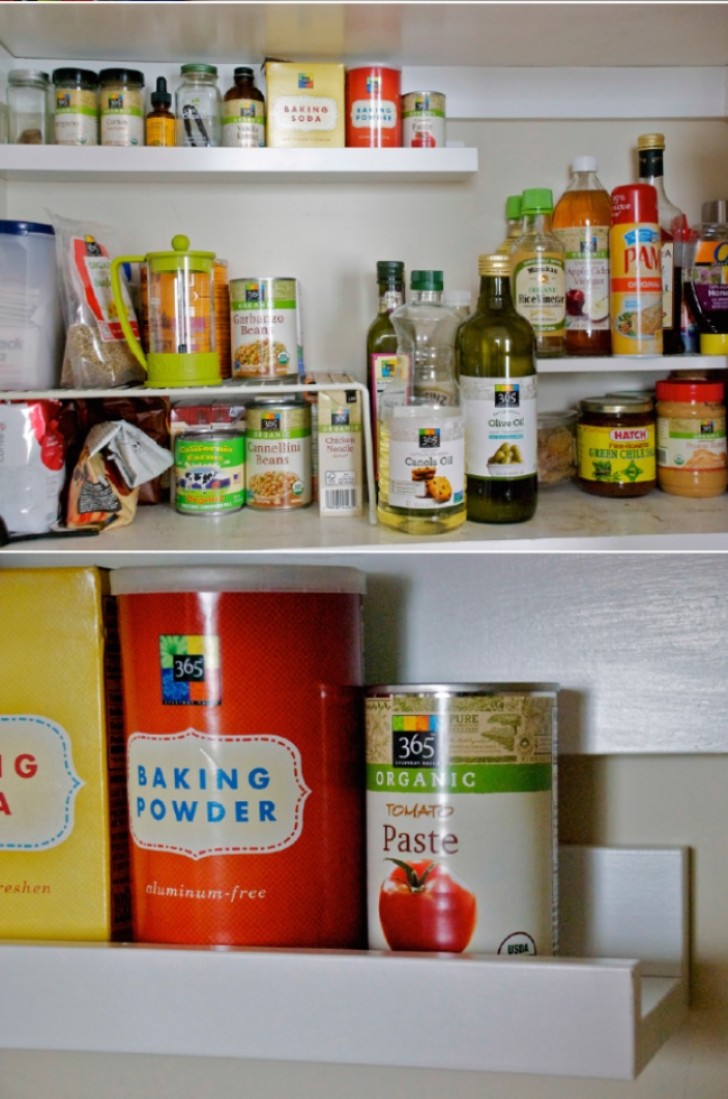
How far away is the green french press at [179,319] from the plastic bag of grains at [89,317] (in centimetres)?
4

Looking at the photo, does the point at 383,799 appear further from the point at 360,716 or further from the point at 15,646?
the point at 15,646

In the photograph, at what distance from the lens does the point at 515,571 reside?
1.33m

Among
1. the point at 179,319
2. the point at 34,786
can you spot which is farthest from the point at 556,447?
the point at 34,786

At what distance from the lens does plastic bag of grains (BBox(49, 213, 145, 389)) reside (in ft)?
3.95

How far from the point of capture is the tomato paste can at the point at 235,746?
1041mm

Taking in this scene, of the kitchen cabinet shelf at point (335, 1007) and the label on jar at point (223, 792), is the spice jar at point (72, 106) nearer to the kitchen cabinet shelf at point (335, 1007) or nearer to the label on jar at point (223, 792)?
the label on jar at point (223, 792)

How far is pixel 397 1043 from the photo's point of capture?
39.7 inches

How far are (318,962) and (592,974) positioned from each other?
22 cm

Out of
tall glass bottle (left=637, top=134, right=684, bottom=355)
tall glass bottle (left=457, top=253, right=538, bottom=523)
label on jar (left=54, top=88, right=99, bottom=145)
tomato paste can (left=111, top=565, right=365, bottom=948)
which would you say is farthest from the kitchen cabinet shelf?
label on jar (left=54, top=88, right=99, bottom=145)

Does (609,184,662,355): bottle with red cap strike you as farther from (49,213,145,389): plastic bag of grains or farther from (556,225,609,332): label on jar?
(49,213,145,389): plastic bag of grains

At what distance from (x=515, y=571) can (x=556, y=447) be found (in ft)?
0.45

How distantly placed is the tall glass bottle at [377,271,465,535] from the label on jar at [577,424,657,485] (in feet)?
0.58

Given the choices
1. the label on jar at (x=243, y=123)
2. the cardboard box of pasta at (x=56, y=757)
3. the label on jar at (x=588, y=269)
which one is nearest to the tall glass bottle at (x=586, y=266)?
→ the label on jar at (x=588, y=269)

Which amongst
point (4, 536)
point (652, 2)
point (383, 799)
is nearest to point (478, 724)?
point (383, 799)
